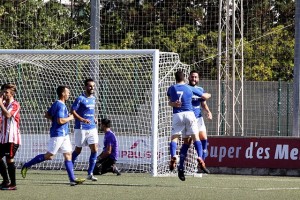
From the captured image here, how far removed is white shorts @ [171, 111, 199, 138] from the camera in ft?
60.6

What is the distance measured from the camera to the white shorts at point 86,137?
785 inches

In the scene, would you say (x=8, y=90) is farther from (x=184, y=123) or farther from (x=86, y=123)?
(x=184, y=123)

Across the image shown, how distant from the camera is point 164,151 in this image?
22328mm

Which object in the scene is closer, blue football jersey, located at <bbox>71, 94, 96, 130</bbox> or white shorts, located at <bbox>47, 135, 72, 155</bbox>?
white shorts, located at <bbox>47, 135, 72, 155</bbox>

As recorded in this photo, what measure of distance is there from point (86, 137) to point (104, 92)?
577cm

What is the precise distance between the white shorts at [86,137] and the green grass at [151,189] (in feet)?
2.67

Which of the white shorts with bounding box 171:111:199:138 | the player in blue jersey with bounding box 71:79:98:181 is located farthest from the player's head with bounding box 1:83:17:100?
the white shorts with bounding box 171:111:199:138

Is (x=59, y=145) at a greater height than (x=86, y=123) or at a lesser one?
lesser

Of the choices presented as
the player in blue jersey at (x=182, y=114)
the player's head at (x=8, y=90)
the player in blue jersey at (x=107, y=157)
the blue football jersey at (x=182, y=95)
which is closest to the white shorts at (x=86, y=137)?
the player in blue jersey at (x=182, y=114)

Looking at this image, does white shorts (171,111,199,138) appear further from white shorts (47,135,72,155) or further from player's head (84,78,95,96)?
white shorts (47,135,72,155)

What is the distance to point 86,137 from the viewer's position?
2003cm

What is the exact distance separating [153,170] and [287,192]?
5.76 meters

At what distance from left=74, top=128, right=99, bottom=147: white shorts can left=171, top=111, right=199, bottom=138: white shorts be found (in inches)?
83.1

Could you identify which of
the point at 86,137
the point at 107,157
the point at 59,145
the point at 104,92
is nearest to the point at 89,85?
the point at 86,137
